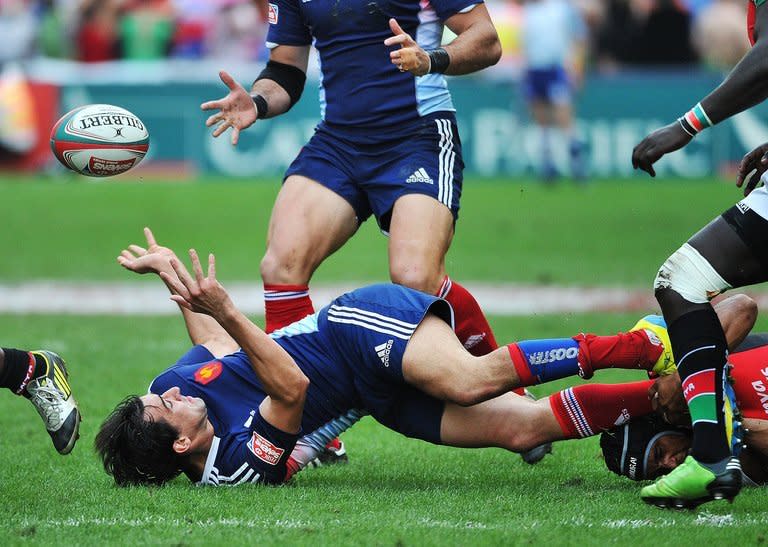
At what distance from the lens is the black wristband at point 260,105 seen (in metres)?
7.41

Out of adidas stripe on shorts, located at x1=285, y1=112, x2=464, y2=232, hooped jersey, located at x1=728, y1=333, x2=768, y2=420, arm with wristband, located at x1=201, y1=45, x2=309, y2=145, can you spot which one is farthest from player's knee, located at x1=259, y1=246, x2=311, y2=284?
hooped jersey, located at x1=728, y1=333, x2=768, y2=420

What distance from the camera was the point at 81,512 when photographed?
18.5 ft

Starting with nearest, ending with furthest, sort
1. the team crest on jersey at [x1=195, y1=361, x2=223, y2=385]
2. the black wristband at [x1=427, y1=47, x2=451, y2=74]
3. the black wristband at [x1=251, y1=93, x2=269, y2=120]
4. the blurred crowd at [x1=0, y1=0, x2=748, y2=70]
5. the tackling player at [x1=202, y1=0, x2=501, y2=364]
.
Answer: the team crest on jersey at [x1=195, y1=361, x2=223, y2=385]
the black wristband at [x1=427, y1=47, x2=451, y2=74]
the tackling player at [x1=202, y1=0, x2=501, y2=364]
the black wristband at [x1=251, y1=93, x2=269, y2=120]
the blurred crowd at [x1=0, y1=0, x2=748, y2=70]

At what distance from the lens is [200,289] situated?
5641 millimetres

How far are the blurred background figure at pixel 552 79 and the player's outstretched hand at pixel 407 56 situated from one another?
14.0 meters

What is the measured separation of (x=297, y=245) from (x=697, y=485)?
2.55m

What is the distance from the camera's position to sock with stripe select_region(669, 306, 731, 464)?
17.8 ft

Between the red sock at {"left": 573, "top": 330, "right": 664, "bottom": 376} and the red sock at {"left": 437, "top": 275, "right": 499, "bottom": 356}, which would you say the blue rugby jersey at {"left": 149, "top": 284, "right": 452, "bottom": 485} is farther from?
the red sock at {"left": 437, "top": 275, "right": 499, "bottom": 356}

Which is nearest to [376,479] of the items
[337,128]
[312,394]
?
[312,394]

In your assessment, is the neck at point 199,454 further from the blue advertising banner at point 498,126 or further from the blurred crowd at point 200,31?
the blurred crowd at point 200,31

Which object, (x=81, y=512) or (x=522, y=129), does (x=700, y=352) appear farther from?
(x=522, y=129)

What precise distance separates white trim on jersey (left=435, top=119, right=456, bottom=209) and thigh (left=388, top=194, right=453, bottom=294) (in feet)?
0.25

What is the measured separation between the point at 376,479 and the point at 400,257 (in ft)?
3.64

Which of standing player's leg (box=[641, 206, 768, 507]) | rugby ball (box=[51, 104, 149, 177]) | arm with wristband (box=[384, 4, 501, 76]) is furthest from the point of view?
rugby ball (box=[51, 104, 149, 177])
